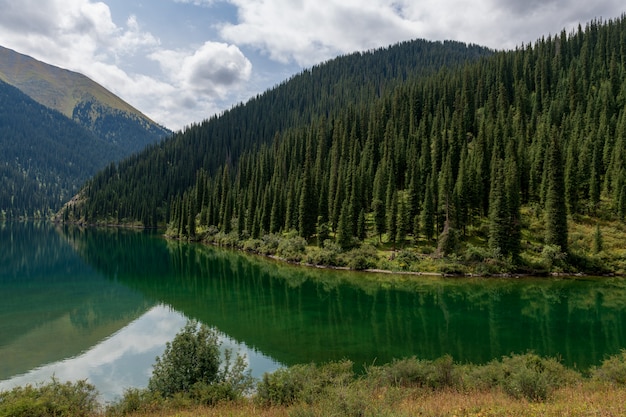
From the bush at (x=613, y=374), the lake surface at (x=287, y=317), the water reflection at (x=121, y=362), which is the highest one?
the bush at (x=613, y=374)

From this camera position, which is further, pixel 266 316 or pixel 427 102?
pixel 427 102

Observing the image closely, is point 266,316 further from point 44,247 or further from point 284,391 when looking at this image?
point 44,247

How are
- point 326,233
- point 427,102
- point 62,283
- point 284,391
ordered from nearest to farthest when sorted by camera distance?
point 284,391 → point 62,283 → point 326,233 → point 427,102

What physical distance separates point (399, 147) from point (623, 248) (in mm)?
69886

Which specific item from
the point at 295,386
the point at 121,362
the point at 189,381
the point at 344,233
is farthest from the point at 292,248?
the point at 295,386

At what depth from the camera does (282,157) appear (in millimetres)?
163625

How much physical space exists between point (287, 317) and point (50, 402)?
3086 centimetres

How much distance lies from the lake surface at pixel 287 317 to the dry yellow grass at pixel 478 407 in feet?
42.8

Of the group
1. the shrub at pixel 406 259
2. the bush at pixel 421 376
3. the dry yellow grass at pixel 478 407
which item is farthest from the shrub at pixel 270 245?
the dry yellow grass at pixel 478 407

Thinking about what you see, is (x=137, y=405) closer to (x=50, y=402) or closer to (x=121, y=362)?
(x=50, y=402)

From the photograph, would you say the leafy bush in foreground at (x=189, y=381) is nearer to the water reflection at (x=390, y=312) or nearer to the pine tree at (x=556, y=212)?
the water reflection at (x=390, y=312)

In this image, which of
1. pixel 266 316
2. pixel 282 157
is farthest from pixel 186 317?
pixel 282 157

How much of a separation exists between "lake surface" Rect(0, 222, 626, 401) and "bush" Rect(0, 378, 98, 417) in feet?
27.9

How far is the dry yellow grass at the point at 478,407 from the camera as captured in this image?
1240 cm
